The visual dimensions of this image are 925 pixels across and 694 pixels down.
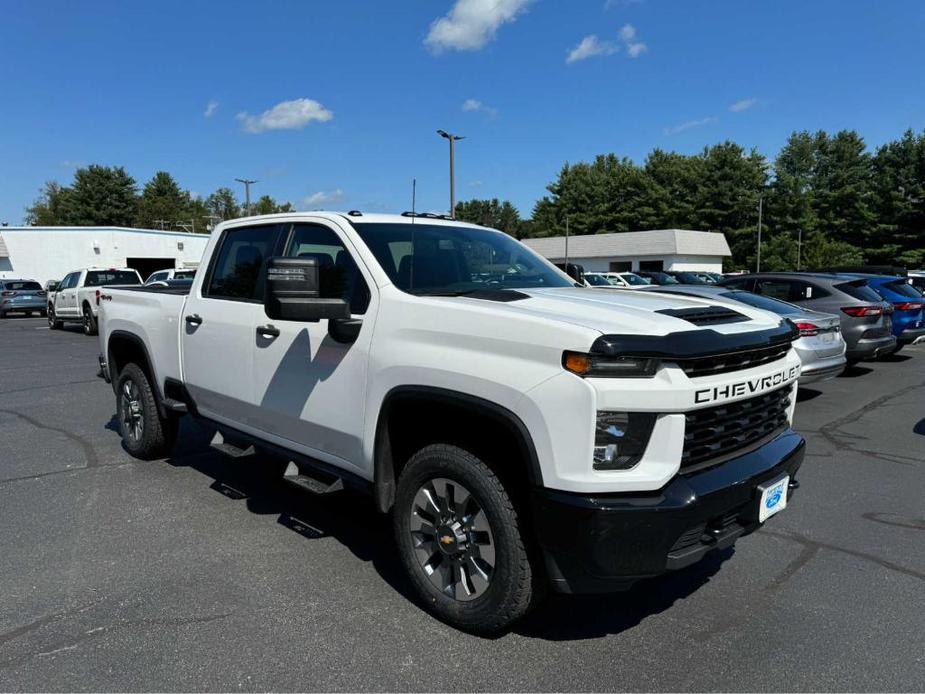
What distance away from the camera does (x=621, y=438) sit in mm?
2525

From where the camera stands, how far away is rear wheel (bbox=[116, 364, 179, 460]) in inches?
215

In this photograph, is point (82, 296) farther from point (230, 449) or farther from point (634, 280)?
point (634, 280)

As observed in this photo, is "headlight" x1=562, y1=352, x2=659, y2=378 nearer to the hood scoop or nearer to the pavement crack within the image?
the hood scoop

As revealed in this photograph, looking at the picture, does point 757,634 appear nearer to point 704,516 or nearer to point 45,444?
point 704,516

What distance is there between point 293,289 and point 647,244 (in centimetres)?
5615

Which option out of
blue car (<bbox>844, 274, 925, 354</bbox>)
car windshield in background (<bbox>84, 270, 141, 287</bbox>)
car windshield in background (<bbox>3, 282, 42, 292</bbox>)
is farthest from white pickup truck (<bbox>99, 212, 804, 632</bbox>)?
car windshield in background (<bbox>3, 282, 42, 292</bbox>)

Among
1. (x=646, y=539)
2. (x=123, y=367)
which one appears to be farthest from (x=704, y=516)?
(x=123, y=367)

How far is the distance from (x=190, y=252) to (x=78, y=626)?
48.4 metres

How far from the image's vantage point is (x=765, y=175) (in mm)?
66875

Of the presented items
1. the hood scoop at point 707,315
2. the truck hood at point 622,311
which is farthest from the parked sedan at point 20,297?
Result: the hood scoop at point 707,315

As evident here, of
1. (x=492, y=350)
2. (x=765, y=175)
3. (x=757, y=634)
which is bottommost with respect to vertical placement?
(x=757, y=634)

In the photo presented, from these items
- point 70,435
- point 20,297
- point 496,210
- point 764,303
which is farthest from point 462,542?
point 496,210

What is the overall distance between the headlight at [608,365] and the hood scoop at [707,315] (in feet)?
1.44

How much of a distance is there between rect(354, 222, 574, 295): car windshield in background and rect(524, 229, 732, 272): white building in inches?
2028
